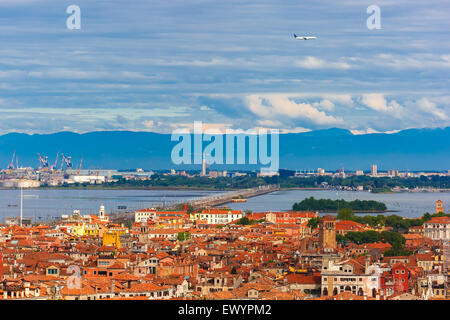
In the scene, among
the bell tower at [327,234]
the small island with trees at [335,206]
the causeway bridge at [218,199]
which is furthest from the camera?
the causeway bridge at [218,199]

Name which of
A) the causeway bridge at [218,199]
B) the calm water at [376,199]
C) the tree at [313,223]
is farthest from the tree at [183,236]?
the causeway bridge at [218,199]

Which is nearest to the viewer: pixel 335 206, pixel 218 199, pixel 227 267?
pixel 227 267

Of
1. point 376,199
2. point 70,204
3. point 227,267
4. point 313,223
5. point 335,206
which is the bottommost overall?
point 227,267

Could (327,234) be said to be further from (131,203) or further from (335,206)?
(131,203)

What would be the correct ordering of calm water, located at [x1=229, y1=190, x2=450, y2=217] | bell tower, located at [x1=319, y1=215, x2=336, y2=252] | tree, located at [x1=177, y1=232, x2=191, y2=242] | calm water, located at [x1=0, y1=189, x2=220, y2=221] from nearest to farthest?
bell tower, located at [x1=319, y1=215, x2=336, y2=252]
tree, located at [x1=177, y1=232, x2=191, y2=242]
calm water, located at [x1=0, y1=189, x2=220, y2=221]
calm water, located at [x1=229, y1=190, x2=450, y2=217]

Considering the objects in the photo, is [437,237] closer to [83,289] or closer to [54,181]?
[83,289]

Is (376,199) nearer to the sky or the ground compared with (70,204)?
nearer to the sky

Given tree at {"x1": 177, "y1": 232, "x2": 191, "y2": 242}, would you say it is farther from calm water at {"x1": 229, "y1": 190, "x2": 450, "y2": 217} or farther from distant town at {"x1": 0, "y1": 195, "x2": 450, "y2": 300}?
calm water at {"x1": 229, "y1": 190, "x2": 450, "y2": 217}

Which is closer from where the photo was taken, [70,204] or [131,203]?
[70,204]

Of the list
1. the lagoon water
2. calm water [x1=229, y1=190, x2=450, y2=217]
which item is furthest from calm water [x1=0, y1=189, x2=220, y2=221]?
calm water [x1=229, y1=190, x2=450, y2=217]

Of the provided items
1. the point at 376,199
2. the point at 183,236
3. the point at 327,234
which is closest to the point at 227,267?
the point at 327,234

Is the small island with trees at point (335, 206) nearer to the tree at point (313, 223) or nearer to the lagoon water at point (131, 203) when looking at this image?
the lagoon water at point (131, 203)

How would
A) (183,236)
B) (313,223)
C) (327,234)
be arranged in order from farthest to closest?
(313,223) → (183,236) → (327,234)
